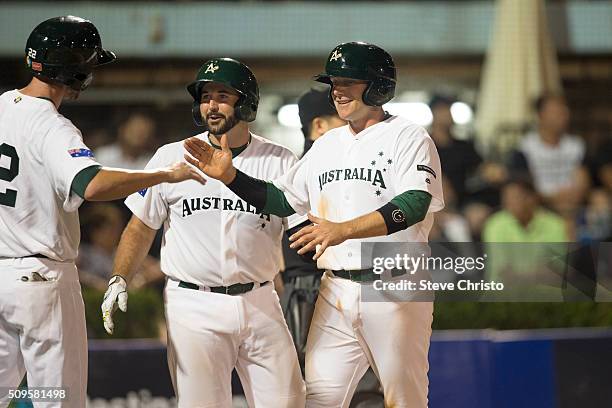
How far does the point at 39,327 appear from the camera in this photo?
4.07 m

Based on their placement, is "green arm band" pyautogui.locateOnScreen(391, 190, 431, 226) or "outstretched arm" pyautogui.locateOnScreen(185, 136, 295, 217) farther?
"outstretched arm" pyautogui.locateOnScreen(185, 136, 295, 217)

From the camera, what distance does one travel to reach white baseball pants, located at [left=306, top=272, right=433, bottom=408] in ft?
13.9

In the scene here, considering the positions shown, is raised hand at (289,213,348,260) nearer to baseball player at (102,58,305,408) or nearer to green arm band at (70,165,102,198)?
baseball player at (102,58,305,408)

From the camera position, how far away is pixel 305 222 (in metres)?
4.52

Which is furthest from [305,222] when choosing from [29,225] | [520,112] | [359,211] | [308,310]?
[520,112]

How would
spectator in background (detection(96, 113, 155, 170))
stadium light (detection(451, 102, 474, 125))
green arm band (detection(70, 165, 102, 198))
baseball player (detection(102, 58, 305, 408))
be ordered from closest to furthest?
green arm band (detection(70, 165, 102, 198)) < baseball player (detection(102, 58, 305, 408)) < spectator in background (detection(96, 113, 155, 170)) < stadium light (detection(451, 102, 474, 125))

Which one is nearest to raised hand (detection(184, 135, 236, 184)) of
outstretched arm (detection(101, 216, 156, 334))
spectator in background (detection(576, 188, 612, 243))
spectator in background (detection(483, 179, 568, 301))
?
outstretched arm (detection(101, 216, 156, 334))

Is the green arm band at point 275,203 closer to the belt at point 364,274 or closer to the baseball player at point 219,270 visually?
the baseball player at point 219,270

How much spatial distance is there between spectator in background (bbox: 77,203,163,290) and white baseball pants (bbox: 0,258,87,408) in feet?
6.94

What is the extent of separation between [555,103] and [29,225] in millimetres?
5148

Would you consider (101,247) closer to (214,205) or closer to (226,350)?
(214,205)

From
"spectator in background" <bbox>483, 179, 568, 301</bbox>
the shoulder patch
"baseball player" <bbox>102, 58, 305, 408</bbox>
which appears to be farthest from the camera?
"spectator in background" <bbox>483, 179, 568, 301</bbox>

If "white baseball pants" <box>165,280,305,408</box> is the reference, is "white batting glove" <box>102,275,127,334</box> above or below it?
above

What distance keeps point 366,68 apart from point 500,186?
3625 millimetres
